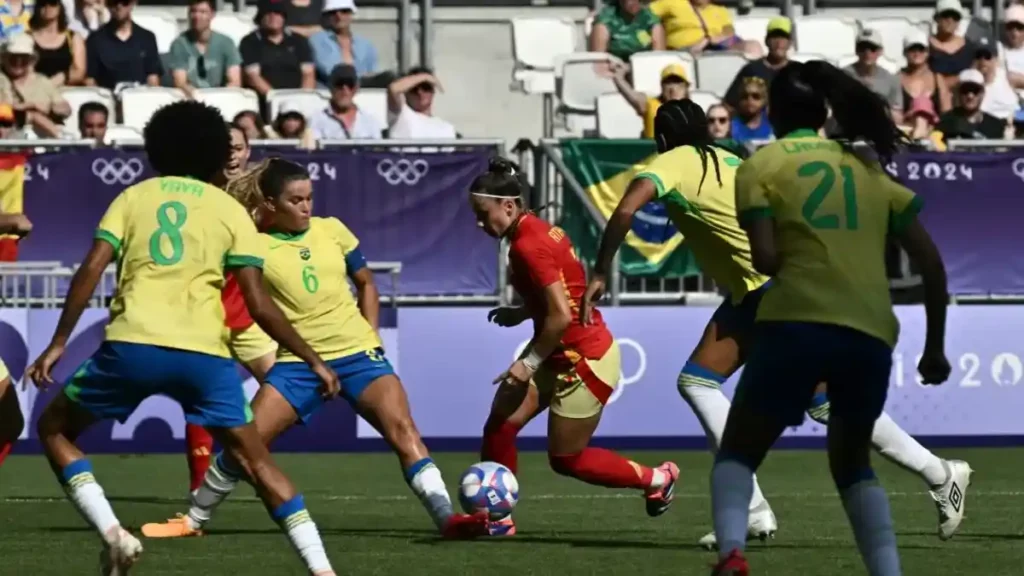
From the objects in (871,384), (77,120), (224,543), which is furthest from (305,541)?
(77,120)

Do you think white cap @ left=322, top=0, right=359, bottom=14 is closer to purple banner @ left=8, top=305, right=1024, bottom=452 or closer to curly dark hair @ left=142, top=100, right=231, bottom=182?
purple banner @ left=8, top=305, right=1024, bottom=452

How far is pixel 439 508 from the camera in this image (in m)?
10.8

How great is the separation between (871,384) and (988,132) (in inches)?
555

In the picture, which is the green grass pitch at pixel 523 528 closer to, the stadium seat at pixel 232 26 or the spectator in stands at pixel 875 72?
the spectator in stands at pixel 875 72

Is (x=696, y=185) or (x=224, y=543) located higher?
(x=696, y=185)

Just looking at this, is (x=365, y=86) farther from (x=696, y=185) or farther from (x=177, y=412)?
(x=696, y=185)

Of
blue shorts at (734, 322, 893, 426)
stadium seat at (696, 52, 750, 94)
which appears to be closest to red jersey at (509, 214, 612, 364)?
blue shorts at (734, 322, 893, 426)

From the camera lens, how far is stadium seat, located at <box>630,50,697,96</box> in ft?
68.9

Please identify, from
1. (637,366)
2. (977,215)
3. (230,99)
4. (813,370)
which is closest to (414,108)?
(230,99)

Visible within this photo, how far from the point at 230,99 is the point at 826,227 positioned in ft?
42.5

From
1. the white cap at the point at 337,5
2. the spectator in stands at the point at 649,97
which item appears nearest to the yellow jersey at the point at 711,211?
the spectator in stands at the point at 649,97

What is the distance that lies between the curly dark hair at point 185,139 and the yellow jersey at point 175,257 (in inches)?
2.6

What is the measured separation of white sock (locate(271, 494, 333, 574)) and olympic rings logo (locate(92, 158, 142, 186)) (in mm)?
10020

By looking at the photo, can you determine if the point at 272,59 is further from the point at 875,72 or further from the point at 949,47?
the point at 949,47
